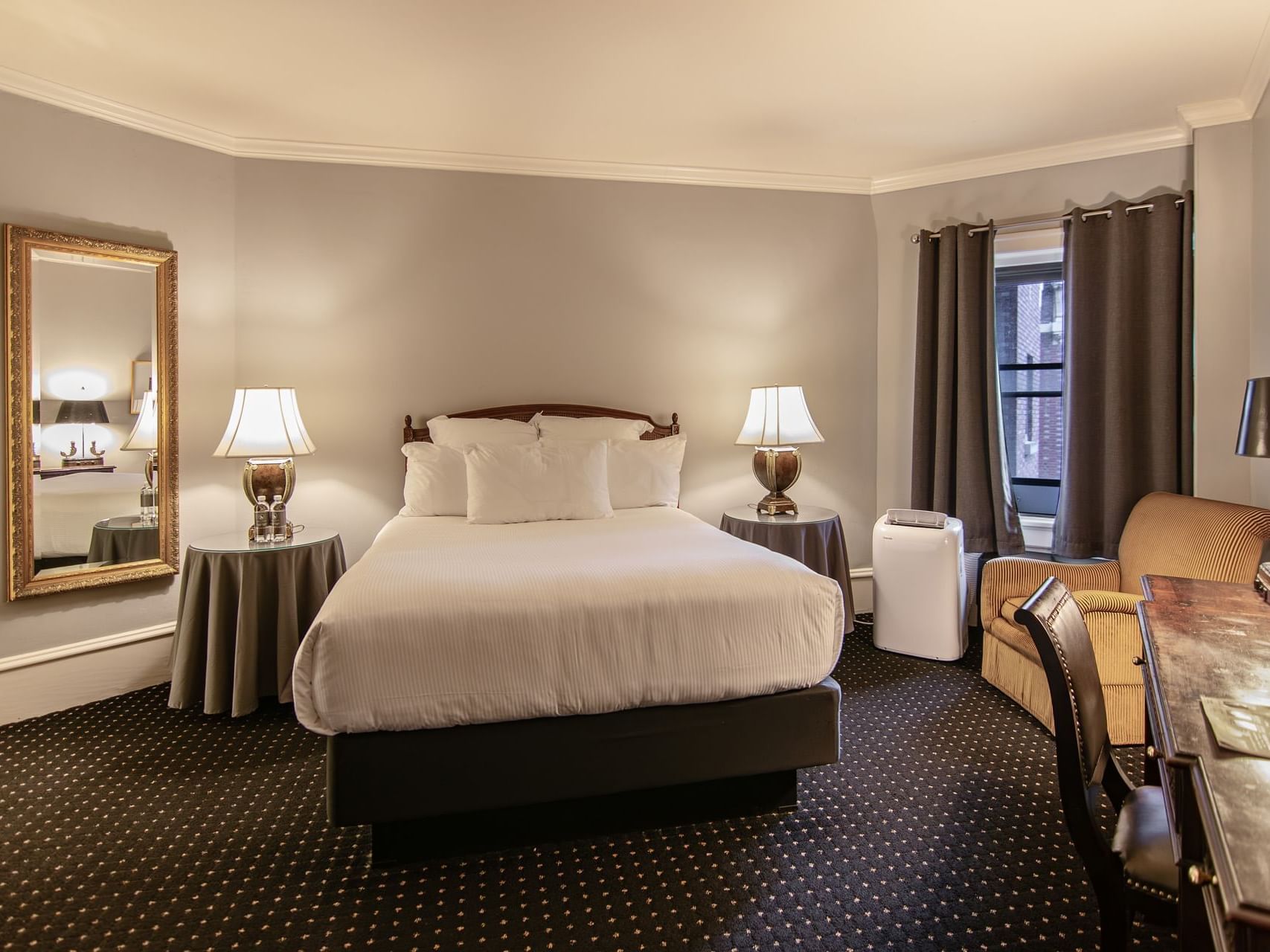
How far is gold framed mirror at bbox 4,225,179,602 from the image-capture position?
3.14 metres

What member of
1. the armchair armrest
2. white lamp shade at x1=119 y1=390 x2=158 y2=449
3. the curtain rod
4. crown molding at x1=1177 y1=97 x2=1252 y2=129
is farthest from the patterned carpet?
crown molding at x1=1177 y1=97 x2=1252 y2=129

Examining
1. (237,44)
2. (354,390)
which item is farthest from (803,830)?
(237,44)

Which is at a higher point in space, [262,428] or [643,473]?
[262,428]

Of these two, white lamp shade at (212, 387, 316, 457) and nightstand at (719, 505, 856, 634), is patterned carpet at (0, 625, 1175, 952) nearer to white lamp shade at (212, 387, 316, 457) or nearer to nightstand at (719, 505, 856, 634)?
nightstand at (719, 505, 856, 634)

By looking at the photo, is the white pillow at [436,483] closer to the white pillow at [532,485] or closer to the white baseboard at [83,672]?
the white pillow at [532,485]

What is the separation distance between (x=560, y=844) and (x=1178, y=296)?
12.0ft

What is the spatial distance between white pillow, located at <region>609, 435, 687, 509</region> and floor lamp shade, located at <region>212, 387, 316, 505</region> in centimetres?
145

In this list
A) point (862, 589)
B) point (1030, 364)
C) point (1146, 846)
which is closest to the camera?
point (1146, 846)

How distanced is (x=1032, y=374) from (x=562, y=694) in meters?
3.46

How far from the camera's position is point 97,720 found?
10.3ft

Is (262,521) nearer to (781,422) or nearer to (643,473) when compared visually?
(643,473)

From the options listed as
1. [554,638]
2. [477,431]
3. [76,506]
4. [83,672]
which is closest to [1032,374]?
[477,431]

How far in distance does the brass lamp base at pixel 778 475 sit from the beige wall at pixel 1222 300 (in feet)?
6.09

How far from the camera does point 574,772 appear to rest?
7.10ft
